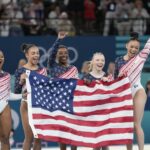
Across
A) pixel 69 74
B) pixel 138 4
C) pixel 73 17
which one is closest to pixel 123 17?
pixel 138 4

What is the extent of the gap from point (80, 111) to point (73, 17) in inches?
299

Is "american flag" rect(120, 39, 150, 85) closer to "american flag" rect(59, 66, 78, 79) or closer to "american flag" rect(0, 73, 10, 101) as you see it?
"american flag" rect(59, 66, 78, 79)

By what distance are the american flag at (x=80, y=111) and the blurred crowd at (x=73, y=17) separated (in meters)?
6.39

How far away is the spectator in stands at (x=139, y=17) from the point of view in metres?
19.2

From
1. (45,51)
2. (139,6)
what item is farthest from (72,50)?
(139,6)

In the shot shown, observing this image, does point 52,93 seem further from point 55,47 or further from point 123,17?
point 123,17

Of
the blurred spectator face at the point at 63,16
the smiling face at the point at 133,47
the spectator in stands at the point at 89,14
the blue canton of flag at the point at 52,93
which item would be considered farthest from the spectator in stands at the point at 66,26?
the blue canton of flag at the point at 52,93

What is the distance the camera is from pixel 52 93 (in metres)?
12.4

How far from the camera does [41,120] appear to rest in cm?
1230

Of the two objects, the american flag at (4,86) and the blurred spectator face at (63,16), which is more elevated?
the blurred spectator face at (63,16)

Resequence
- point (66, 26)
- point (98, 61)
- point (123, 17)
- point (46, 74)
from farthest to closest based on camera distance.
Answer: point (123, 17), point (66, 26), point (46, 74), point (98, 61)

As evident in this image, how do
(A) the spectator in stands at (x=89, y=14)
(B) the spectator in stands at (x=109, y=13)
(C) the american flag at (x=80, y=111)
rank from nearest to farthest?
(C) the american flag at (x=80, y=111), (B) the spectator in stands at (x=109, y=13), (A) the spectator in stands at (x=89, y=14)

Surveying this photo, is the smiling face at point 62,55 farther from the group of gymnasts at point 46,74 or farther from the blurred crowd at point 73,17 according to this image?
the blurred crowd at point 73,17

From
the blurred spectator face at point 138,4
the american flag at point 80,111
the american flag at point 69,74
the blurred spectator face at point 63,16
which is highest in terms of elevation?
the blurred spectator face at point 138,4
